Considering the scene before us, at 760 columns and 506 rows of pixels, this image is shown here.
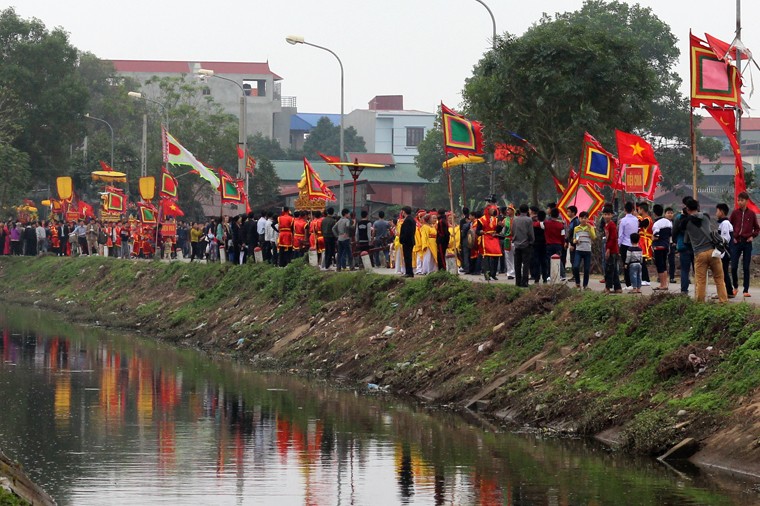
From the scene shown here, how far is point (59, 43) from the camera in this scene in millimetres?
70875

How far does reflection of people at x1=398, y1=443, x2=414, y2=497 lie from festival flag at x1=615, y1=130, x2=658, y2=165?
12.9 meters

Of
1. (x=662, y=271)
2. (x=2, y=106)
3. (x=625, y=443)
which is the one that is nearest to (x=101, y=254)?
(x=2, y=106)

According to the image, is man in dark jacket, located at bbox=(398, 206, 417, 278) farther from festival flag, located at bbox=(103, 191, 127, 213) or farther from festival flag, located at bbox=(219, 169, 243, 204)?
festival flag, located at bbox=(103, 191, 127, 213)

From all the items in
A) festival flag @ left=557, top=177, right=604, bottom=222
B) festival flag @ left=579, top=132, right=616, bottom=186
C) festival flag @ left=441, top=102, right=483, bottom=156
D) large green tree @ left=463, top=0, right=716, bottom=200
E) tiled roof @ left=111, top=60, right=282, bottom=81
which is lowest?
festival flag @ left=557, top=177, right=604, bottom=222

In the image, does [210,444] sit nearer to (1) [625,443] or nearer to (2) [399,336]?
(1) [625,443]

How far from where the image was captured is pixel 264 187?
254 feet

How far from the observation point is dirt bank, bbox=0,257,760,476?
52.3 feet

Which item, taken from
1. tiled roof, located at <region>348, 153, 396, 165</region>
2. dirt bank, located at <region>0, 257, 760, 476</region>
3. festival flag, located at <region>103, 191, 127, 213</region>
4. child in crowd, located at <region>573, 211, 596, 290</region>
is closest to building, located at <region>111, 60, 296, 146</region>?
tiled roof, located at <region>348, 153, 396, 165</region>

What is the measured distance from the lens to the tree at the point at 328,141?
115750 mm

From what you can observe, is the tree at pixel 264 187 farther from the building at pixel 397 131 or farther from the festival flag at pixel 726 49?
the festival flag at pixel 726 49

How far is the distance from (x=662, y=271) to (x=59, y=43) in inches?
2115

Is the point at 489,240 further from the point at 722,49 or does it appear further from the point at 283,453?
the point at 283,453

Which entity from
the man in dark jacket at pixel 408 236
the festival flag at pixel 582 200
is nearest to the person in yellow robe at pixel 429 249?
the man in dark jacket at pixel 408 236

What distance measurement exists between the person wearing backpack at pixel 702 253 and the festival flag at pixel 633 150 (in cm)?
903
